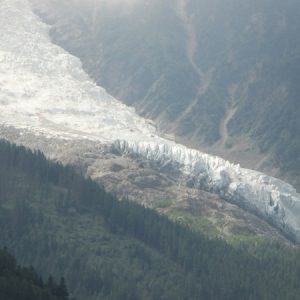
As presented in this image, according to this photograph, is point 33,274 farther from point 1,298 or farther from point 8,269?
point 1,298

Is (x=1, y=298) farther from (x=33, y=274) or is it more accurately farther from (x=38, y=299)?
(x=33, y=274)

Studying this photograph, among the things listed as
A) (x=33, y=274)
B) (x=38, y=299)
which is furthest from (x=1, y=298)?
(x=33, y=274)

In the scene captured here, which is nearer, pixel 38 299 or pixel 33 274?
pixel 38 299

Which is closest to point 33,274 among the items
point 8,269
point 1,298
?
point 8,269

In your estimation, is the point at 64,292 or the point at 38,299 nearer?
the point at 38,299

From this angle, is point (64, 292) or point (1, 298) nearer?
point (1, 298)
